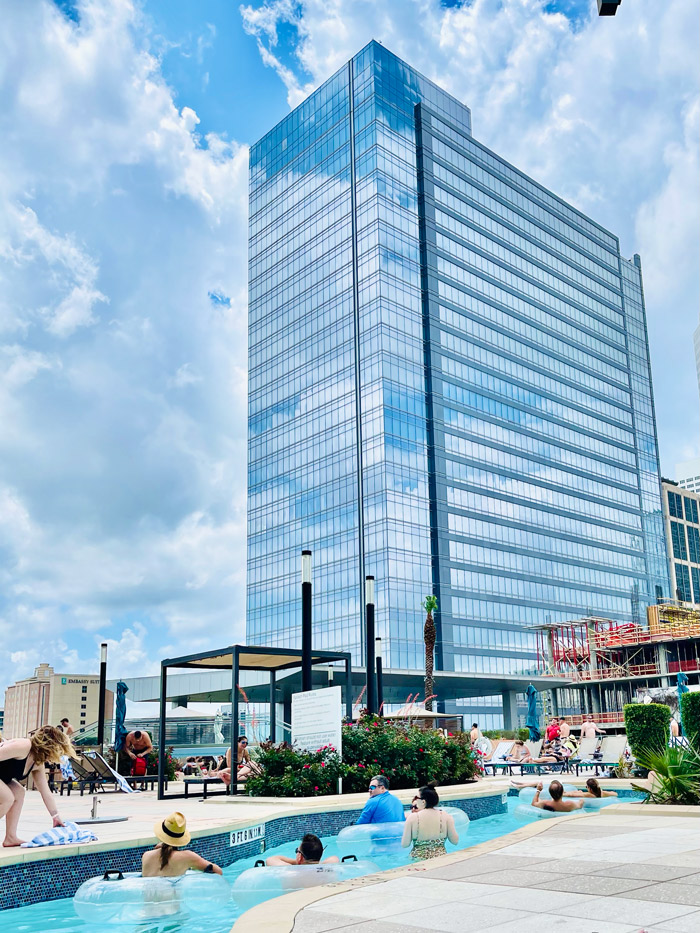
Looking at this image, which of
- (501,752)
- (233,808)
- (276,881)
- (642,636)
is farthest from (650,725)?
(642,636)

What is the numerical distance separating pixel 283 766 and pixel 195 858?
26.4 ft

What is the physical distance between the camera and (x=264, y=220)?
10100 centimetres

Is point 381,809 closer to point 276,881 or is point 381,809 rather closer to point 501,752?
point 276,881

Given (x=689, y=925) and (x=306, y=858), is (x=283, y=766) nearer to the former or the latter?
(x=306, y=858)

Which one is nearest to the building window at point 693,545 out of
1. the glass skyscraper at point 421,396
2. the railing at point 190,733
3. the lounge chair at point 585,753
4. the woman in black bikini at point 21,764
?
the glass skyscraper at point 421,396

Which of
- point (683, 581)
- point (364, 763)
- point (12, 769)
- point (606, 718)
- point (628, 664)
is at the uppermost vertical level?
point (683, 581)

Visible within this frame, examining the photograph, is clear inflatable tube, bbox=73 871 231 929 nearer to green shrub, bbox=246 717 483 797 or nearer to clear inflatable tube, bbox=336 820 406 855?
clear inflatable tube, bbox=336 820 406 855

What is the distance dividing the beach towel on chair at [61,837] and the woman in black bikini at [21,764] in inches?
5.2

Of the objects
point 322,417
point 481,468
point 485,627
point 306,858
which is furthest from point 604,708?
point 306,858

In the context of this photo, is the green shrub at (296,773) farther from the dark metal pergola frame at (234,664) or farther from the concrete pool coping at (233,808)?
the dark metal pergola frame at (234,664)

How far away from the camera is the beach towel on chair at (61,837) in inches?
400

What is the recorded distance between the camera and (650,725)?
19.1 m

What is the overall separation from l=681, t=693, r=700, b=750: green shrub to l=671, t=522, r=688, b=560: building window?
438 feet

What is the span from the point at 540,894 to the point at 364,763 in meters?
11.3
